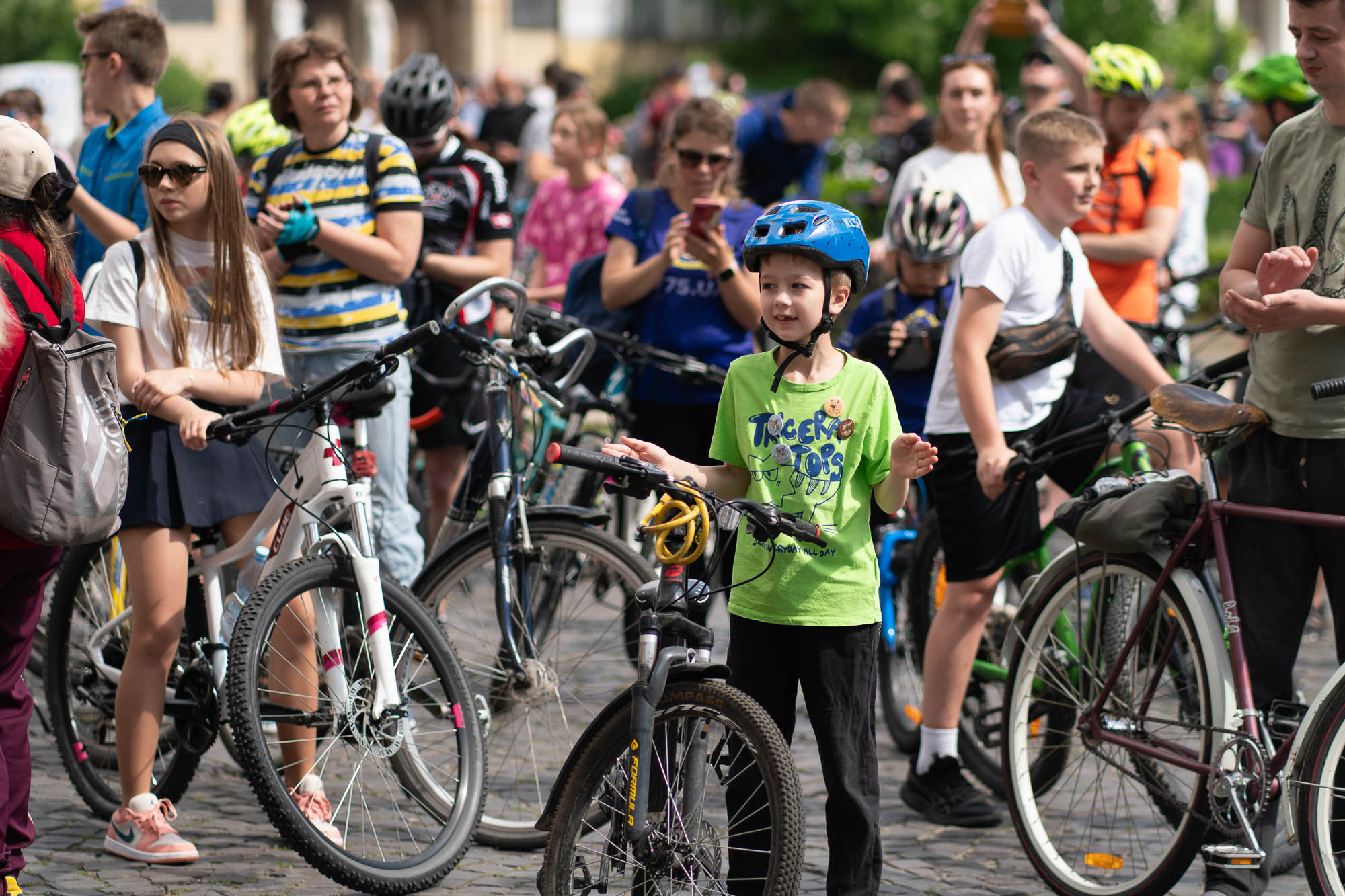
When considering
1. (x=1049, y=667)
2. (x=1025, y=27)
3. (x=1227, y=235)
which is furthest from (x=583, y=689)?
(x=1227, y=235)

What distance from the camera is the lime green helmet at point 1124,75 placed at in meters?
6.95

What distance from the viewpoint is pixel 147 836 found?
4.61m

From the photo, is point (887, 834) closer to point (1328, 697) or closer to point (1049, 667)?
point (1049, 667)

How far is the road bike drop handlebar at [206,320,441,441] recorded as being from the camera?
4.27m

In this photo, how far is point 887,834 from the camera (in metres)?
4.97

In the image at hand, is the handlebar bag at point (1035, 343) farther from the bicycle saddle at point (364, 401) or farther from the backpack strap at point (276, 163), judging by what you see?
the backpack strap at point (276, 163)

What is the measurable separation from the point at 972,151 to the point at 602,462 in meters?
4.46

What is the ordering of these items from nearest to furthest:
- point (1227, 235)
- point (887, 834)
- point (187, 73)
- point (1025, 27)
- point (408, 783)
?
point (408, 783)
point (887, 834)
point (1025, 27)
point (1227, 235)
point (187, 73)

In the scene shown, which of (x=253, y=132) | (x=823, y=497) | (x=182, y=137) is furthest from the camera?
(x=253, y=132)

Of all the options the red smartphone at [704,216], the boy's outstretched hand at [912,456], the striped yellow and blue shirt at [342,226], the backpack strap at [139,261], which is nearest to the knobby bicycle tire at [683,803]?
the boy's outstretched hand at [912,456]

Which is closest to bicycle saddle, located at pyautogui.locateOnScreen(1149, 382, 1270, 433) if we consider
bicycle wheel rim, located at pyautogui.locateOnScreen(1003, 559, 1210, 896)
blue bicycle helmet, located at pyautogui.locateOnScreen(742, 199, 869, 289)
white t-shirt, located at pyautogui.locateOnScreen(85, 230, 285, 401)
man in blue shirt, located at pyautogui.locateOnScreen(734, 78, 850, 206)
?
bicycle wheel rim, located at pyautogui.locateOnScreen(1003, 559, 1210, 896)

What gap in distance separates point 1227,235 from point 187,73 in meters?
22.2

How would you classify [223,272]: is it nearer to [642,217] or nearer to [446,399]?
[642,217]

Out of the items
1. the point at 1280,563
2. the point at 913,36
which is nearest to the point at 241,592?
the point at 1280,563
